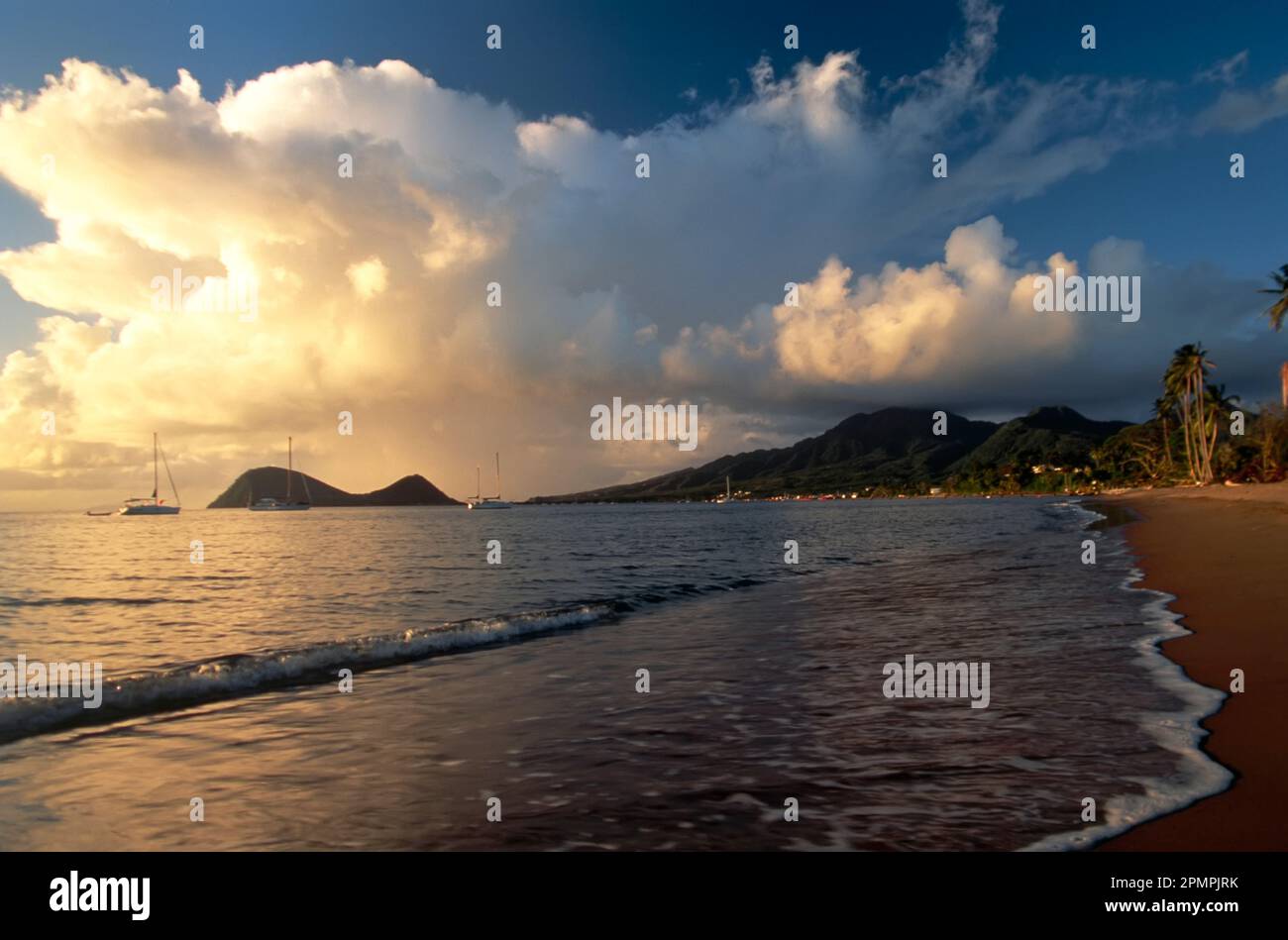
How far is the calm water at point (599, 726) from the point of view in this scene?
6406 mm

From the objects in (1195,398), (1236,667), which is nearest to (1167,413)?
(1195,398)

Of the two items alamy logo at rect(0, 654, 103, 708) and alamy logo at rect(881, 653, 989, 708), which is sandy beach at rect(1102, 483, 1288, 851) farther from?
alamy logo at rect(0, 654, 103, 708)

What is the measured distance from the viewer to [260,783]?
7.73m

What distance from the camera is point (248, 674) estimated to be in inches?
530

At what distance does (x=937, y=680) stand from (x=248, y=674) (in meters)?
11.6

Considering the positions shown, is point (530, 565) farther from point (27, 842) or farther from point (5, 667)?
point (27, 842)

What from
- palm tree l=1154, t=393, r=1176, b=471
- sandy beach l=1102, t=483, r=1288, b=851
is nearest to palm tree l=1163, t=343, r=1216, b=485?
palm tree l=1154, t=393, r=1176, b=471

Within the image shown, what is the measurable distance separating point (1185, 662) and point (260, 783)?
12.6m

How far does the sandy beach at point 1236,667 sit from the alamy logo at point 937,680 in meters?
2.72
